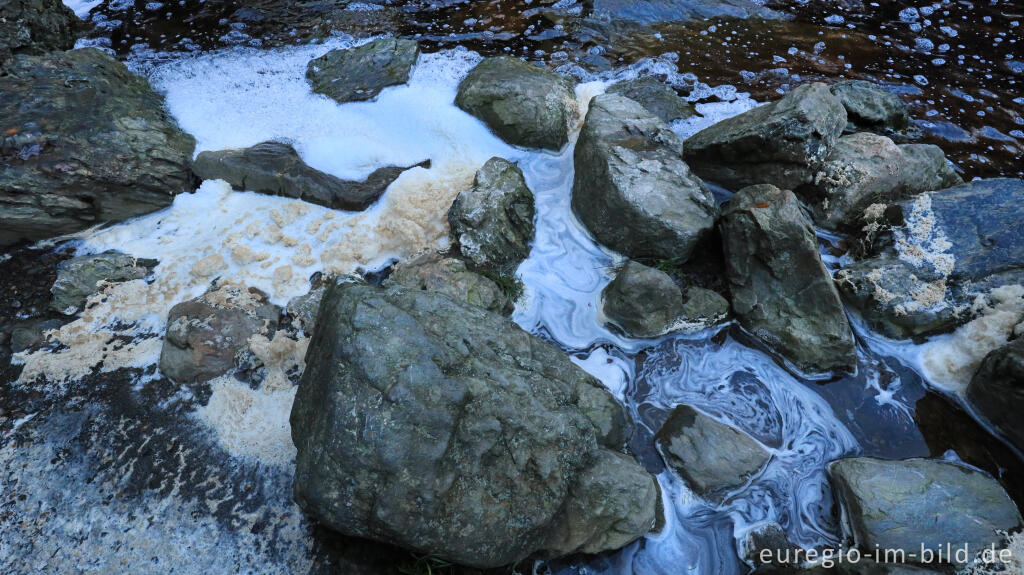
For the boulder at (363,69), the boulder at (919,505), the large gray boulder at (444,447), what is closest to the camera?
the large gray boulder at (444,447)

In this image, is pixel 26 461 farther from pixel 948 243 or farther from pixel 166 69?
pixel 948 243

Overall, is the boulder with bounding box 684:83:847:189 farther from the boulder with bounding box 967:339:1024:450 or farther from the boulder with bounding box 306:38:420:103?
the boulder with bounding box 306:38:420:103

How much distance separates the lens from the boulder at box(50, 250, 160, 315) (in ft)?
12.3

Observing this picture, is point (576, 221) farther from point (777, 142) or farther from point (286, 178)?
point (286, 178)

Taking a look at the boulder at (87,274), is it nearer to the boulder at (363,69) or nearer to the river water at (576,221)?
the river water at (576,221)

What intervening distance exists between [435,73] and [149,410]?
13.3 feet

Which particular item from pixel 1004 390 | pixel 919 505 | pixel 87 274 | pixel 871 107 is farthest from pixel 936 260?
pixel 87 274

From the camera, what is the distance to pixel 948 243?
3783mm

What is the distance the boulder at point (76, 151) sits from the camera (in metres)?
4.08

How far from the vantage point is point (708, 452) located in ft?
10.3

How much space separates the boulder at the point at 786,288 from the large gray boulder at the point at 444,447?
1.48m

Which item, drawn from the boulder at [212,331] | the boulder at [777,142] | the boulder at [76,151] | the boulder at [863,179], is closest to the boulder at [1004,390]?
the boulder at [863,179]

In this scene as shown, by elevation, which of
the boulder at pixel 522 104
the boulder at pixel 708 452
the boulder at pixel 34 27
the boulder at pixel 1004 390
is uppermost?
the boulder at pixel 34 27

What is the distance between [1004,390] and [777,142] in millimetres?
2139
